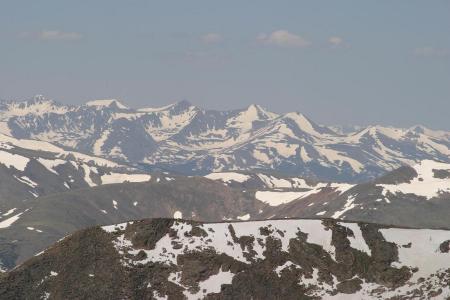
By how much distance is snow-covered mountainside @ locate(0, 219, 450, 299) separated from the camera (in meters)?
137

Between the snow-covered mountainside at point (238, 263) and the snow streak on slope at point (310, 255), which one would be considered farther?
the snow streak on slope at point (310, 255)

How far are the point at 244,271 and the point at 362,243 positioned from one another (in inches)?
1016

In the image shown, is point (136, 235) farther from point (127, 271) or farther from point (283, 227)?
point (283, 227)

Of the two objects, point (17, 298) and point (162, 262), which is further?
point (162, 262)

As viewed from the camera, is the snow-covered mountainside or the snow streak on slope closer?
the snow-covered mountainside

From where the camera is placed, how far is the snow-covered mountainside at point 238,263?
13700 centimetres

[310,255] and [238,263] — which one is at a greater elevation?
[238,263]

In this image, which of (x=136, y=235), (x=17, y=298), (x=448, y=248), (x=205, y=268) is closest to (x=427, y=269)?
(x=448, y=248)

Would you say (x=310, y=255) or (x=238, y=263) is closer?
(x=238, y=263)

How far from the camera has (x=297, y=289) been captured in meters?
143

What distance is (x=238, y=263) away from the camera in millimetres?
146125

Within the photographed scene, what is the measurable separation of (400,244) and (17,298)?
70.8m

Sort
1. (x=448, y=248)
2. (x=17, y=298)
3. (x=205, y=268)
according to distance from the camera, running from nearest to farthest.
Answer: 1. (x=17, y=298)
2. (x=205, y=268)
3. (x=448, y=248)

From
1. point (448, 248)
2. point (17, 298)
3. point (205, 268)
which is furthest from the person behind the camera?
point (448, 248)
